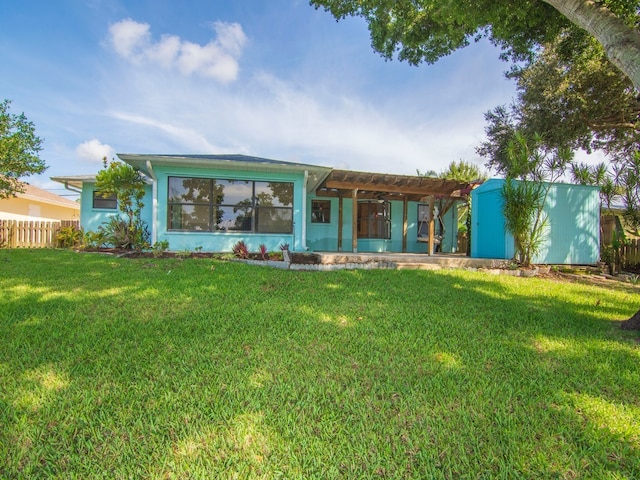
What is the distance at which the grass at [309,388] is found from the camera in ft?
5.12

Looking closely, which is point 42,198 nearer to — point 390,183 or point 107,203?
point 107,203

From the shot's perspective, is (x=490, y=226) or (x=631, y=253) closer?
(x=631, y=253)

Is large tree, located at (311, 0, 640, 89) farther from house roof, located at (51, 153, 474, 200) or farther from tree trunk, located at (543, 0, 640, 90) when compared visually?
house roof, located at (51, 153, 474, 200)

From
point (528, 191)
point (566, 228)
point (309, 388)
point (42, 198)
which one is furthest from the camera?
point (42, 198)

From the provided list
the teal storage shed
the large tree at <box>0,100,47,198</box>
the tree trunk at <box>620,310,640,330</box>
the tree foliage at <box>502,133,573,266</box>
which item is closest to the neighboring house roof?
the large tree at <box>0,100,47,198</box>

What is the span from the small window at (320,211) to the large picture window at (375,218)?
1.34 m

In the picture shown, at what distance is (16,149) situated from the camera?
34.8ft

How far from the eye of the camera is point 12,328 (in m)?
3.13

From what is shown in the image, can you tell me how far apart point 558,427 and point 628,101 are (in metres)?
12.2

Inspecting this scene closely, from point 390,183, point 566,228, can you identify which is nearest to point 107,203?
point 390,183

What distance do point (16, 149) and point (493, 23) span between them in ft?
49.2

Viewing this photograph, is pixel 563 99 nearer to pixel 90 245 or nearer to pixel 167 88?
pixel 167 88

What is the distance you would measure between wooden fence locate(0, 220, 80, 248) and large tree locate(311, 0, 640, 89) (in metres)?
13.4

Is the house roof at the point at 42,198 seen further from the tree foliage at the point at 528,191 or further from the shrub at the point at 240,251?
the tree foliage at the point at 528,191
